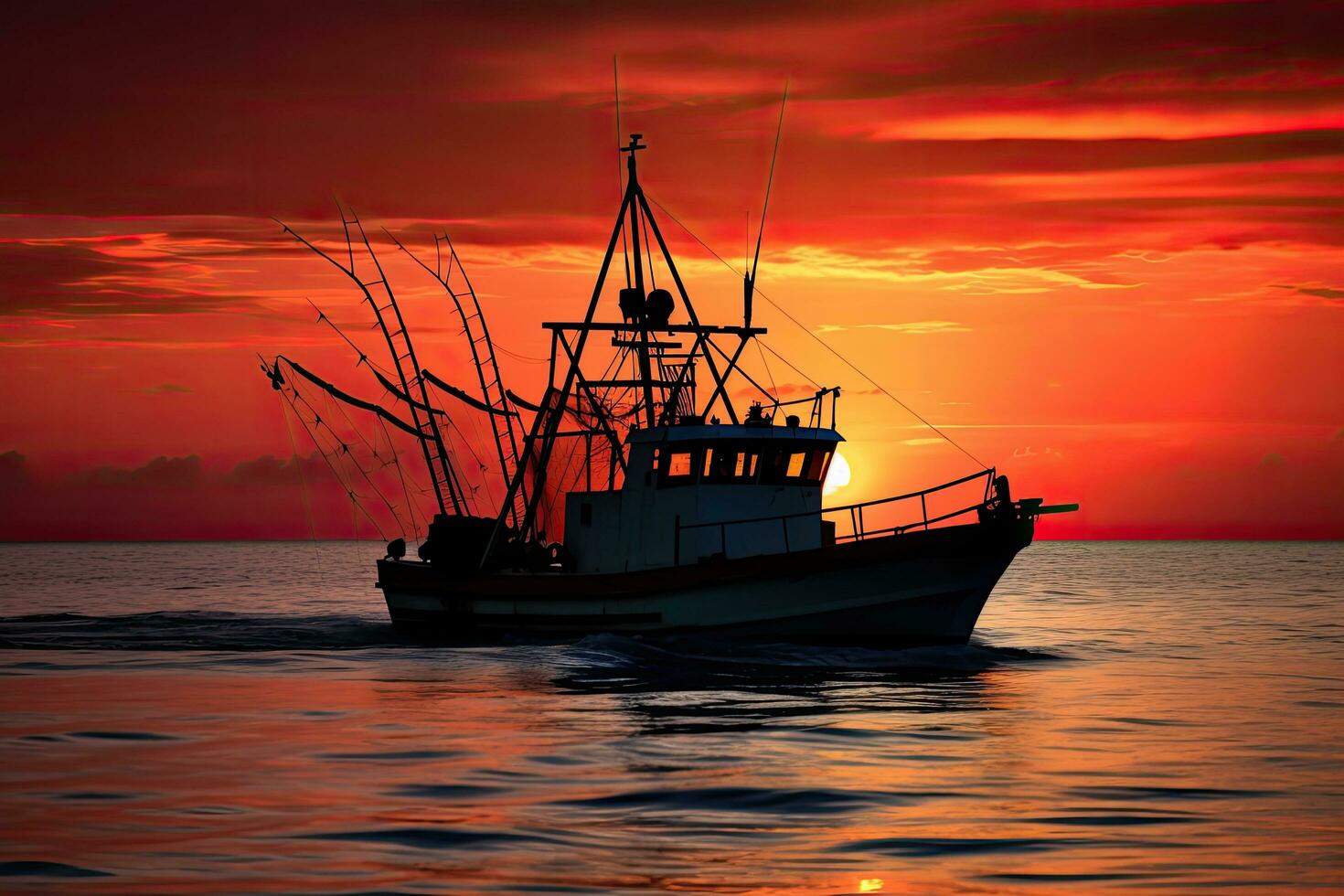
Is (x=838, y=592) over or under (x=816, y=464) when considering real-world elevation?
under

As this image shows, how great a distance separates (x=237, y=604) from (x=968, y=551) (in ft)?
164

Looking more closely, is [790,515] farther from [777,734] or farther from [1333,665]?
[1333,665]

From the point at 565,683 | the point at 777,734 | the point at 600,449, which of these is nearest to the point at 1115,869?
the point at 777,734

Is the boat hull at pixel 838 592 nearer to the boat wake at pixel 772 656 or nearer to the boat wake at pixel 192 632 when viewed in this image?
the boat wake at pixel 772 656

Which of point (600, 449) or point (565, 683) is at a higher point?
point (600, 449)

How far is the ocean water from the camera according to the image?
12.7 metres

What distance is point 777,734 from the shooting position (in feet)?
69.0

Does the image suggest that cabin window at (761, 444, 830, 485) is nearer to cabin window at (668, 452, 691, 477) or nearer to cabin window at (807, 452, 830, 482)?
cabin window at (807, 452, 830, 482)

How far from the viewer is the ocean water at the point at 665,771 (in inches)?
500

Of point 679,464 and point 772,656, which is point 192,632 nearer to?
point 679,464

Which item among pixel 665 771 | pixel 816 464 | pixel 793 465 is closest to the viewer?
pixel 665 771

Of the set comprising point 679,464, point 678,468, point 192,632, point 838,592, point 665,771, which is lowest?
point 192,632

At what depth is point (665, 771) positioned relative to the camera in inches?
699

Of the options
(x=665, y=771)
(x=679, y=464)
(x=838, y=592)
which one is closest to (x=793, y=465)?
(x=679, y=464)
